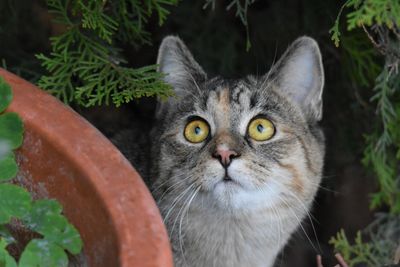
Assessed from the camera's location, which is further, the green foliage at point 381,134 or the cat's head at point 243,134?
the green foliage at point 381,134

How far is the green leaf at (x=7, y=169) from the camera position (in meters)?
2.21

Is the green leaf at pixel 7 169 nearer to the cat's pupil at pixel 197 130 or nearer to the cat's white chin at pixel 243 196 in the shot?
the cat's white chin at pixel 243 196

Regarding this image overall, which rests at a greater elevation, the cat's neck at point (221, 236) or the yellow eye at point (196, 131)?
the yellow eye at point (196, 131)

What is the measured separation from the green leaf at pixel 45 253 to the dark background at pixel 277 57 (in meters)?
1.60

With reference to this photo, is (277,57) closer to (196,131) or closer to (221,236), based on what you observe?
(196,131)

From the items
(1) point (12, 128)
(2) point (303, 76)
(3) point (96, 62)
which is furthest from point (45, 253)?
(2) point (303, 76)

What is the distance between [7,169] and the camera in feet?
7.28

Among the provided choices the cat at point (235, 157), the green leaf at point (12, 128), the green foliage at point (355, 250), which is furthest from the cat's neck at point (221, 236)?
the green leaf at point (12, 128)

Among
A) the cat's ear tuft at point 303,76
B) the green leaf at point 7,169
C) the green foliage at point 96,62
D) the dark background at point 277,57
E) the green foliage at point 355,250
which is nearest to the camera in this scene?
the green leaf at point 7,169

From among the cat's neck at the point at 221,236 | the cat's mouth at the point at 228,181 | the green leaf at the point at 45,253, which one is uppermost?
the cat's mouth at the point at 228,181

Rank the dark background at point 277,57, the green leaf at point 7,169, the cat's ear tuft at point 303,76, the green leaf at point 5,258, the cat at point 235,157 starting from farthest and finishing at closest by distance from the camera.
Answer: the dark background at point 277,57
the cat's ear tuft at point 303,76
the cat at point 235,157
the green leaf at point 7,169
the green leaf at point 5,258

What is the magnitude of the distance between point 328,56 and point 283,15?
18.7 inches

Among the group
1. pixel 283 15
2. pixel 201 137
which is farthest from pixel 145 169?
pixel 283 15

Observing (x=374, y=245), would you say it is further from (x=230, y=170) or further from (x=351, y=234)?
(x=230, y=170)
